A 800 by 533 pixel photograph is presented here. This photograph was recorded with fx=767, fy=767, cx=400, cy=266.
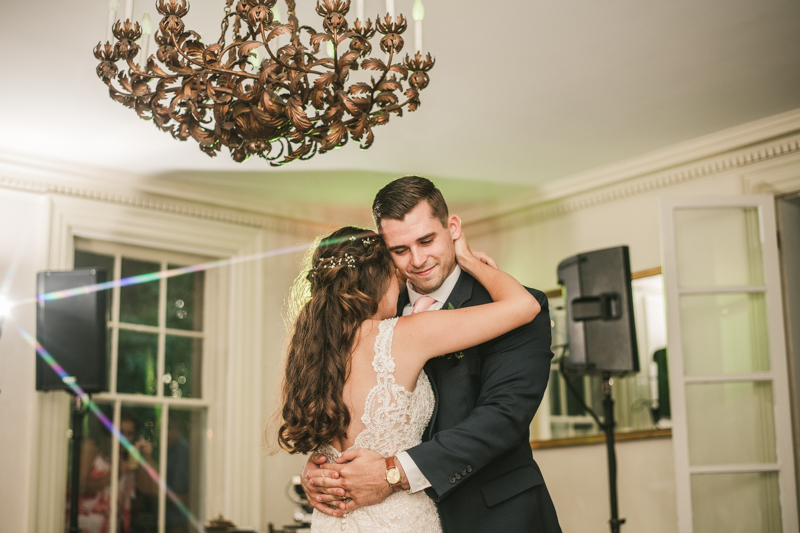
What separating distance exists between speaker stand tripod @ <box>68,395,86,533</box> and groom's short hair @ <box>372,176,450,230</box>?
9.62ft

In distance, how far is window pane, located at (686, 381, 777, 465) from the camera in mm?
4203

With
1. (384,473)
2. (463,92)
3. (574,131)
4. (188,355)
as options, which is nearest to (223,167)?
(188,355)

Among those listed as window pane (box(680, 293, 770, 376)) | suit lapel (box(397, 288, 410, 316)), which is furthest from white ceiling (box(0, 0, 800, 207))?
suit lapel (box(397, 288, 410, 316))

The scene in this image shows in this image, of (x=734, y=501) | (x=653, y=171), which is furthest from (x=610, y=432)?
(x=653, y=171)

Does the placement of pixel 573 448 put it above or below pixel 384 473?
below

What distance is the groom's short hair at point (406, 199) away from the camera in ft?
7.75

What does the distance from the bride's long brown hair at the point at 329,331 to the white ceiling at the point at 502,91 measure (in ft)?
4.46

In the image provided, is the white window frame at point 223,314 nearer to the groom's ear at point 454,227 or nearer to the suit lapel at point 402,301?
the suit lapel at point 402,301

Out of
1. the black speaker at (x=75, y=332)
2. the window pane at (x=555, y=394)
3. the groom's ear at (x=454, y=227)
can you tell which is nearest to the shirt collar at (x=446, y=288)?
the groom's ear at (x=454, y=227)

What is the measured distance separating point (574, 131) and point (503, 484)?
294 centimetres

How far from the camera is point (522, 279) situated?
5773mm

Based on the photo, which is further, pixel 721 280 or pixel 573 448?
pixel 573 448

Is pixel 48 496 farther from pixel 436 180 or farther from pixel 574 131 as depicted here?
pixel 574 131

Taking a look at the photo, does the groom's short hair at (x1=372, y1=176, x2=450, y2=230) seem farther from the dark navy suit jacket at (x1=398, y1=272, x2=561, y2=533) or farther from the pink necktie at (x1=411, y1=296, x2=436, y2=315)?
the dark navy suit jacket at (x1=398, y1=272, x2=561, y2=533)
